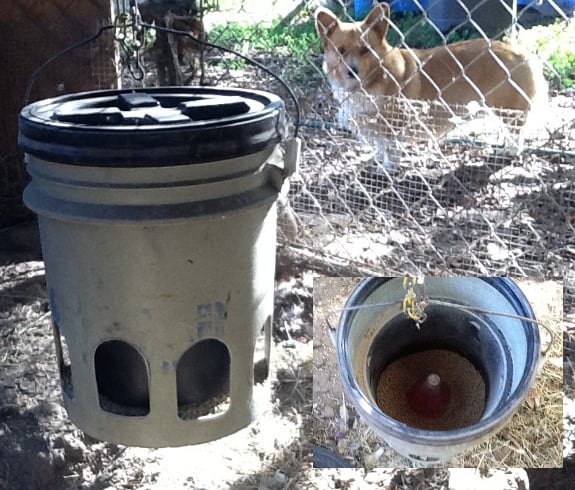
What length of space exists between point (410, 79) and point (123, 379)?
5.21ft

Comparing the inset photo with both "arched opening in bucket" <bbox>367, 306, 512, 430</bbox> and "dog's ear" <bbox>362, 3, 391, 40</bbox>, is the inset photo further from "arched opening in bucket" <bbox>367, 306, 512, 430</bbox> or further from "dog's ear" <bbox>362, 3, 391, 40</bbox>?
"dog's ear" <bbox>362, 3, 391, 40</bbox>

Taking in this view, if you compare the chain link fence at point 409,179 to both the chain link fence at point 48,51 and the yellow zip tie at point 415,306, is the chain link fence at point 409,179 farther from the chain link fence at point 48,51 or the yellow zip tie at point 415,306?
the yellow zip tie at point 415,306

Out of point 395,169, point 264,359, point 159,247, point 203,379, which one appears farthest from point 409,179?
point 159,247

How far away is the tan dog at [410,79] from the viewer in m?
2.51

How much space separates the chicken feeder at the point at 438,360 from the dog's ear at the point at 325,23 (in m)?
1.96

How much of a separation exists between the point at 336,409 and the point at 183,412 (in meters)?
0.33

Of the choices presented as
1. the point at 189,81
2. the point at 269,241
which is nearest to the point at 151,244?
the point at 269,241

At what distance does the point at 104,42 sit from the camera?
2.56 m

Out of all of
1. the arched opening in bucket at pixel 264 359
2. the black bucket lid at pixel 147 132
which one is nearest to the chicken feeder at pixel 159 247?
the black bucket lid at pixel 147 132

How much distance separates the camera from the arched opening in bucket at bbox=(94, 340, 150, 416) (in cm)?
144

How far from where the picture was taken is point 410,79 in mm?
2555

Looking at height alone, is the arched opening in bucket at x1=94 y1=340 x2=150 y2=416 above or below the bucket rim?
below

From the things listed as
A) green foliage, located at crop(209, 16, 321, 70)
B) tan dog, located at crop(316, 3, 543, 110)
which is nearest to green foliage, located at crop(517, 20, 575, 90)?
tan dog, located at crop(316, 3, 543, 110)

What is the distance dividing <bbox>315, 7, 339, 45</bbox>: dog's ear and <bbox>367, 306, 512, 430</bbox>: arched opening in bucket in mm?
2036
